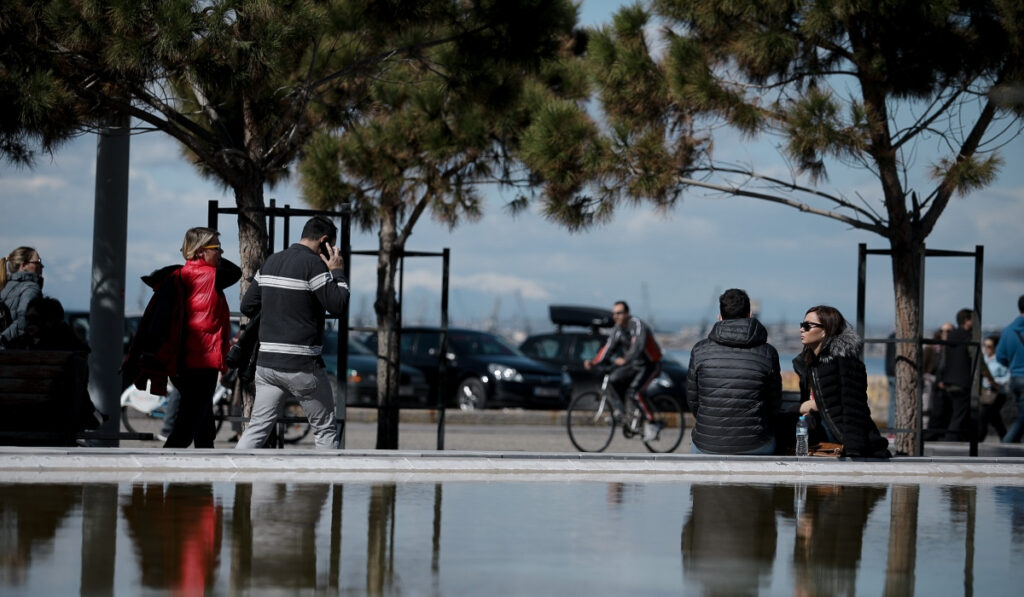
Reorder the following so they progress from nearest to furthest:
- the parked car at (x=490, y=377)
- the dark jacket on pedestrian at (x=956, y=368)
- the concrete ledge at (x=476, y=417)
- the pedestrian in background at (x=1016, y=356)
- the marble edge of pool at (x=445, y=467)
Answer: the marble edge of pool at (x=445, y=467), the pedestrian in background at (x=1016, y=356), the dark jacket on pedestrian at (x=956, y=368), the concrete ledge at (x=476, y=417), the parked car at (x=490, y=377)

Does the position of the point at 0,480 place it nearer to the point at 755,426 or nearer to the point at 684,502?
the point at 684,502

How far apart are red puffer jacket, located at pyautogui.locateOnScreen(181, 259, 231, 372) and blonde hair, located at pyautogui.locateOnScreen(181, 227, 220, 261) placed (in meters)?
0.07

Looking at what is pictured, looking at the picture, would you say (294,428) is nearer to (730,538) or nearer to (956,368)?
(956,368)

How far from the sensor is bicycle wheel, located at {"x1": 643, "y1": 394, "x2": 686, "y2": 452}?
1698 centimetres

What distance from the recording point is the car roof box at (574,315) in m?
27.3

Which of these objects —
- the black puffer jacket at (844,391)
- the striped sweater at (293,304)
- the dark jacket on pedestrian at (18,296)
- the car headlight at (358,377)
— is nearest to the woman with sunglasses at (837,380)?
the black puffer jacket at (844,391)

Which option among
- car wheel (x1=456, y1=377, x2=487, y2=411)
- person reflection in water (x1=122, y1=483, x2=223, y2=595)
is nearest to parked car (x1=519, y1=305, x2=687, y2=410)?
car wheel (x1=456, y1=377, x2=487, y2=411)

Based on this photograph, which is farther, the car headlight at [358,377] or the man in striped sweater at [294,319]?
the car headlight at [358,377]

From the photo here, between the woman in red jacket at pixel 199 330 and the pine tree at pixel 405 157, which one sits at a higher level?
the pine tree at pixel 405 157

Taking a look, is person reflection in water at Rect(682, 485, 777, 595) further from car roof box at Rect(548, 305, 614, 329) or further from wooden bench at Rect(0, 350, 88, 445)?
car roof box at Rect(548, 305, 614, 329)

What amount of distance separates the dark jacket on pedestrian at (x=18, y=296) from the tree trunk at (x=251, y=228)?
1530mm

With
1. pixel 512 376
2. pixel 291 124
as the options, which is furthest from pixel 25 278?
pixel 512 376

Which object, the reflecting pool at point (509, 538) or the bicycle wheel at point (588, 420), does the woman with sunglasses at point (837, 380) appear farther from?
the bicycle wheel at point (588, 420)

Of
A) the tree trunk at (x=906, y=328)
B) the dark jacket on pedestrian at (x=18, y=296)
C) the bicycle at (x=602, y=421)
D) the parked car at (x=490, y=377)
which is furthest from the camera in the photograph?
the parked car at (x=490, y=377)
